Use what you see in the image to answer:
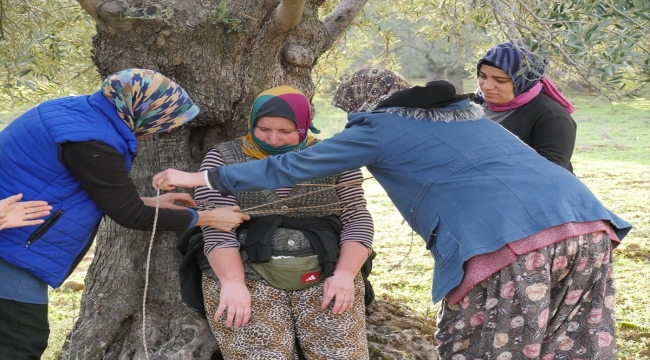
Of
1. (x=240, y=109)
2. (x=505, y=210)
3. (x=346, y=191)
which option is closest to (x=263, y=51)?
(x=240, y=109)

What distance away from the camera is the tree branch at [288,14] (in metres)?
3.45

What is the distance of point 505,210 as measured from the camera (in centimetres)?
277

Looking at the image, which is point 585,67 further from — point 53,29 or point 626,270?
point 626,270

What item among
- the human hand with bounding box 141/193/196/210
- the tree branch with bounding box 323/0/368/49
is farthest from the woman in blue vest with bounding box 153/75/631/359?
the tree branch with bounding box 323/0/368/49

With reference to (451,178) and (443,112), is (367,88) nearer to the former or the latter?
(443,112)

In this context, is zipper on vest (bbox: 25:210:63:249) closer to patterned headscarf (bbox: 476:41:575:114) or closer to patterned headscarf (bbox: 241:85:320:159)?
patterned headscarf (bbox: 241:85:320:159)

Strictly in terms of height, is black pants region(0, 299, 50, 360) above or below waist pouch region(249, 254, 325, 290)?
below

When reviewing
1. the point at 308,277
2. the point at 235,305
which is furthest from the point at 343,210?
the point at 235,305

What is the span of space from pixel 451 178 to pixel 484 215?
0.65 ft

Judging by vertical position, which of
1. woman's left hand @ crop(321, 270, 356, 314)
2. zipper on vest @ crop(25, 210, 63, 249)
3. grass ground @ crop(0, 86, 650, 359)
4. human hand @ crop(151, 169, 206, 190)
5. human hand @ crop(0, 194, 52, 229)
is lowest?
grass ground @ crop(0, 86, 650, 359)

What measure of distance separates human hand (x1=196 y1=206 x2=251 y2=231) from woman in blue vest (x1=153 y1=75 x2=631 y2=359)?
0.80 feet

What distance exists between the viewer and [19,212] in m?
2.66

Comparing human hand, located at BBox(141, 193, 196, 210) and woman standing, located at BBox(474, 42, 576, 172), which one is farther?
woman standing, located at BBox(474, 42, 576, 172)

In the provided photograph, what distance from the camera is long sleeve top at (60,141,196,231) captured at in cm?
270
